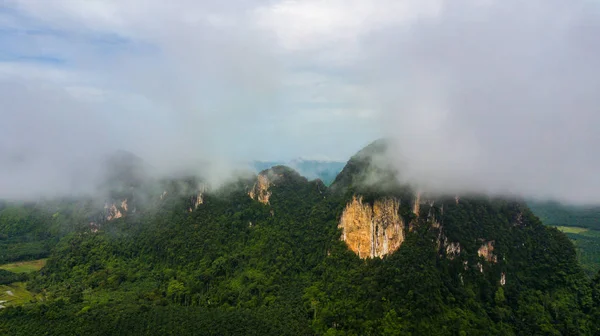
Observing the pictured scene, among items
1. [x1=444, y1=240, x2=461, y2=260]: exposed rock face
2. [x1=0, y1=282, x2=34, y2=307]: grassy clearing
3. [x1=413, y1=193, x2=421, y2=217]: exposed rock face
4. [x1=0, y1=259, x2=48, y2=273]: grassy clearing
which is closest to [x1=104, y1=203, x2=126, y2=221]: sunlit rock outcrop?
[x1=0, y1=259, x2=48, y2=273]: grassy clearing

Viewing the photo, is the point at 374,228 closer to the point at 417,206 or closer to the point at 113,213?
the point at 417,206

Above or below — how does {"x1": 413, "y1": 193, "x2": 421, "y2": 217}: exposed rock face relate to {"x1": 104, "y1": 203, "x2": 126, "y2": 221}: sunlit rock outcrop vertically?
above

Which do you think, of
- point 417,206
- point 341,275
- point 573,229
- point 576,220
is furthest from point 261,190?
point 576,220

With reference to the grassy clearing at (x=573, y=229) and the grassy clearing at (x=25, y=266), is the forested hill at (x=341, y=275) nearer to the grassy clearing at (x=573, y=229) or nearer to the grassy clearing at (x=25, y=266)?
the grassy clearing at (x=25, y=266)

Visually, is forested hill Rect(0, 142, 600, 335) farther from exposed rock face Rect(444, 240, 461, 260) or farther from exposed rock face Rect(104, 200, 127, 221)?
exposed rock face Rect(104, 200, 127, 221)

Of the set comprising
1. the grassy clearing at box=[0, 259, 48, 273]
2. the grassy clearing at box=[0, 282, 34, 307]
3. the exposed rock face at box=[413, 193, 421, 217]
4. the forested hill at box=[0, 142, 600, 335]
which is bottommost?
the grassy clearing at box=[0, 282, 34, 307]

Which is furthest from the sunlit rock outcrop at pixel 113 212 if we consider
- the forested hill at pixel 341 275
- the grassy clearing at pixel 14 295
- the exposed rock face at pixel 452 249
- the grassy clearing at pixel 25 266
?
the exposed rock face at pixel 452 249
